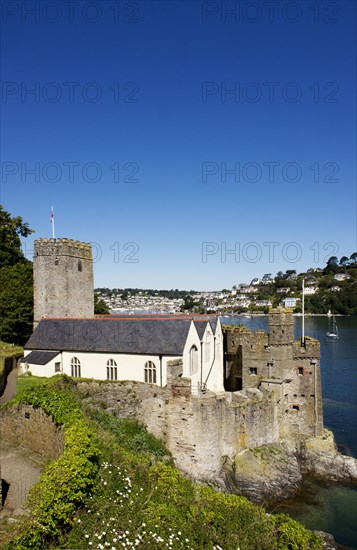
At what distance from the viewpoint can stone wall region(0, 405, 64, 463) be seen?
17531 millimetres

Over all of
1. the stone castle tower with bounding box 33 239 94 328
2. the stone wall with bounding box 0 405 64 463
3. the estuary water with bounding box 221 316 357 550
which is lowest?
the estuary water with bounding box 221 316 357 550

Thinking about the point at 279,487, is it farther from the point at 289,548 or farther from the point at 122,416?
the point at 289,548

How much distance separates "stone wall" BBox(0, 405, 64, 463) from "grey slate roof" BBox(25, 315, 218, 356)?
9341 millimetres

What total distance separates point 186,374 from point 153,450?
5259mm

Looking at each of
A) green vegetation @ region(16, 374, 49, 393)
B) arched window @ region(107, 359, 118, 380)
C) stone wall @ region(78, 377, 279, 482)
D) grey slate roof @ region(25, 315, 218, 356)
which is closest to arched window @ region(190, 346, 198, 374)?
grey slate roof @ region(25, 315, 218, 356)

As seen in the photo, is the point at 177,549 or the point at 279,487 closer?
the point at 177,549

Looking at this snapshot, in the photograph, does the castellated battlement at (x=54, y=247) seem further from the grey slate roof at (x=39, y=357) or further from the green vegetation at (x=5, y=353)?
the grey slate roof at (x=39, y=357)

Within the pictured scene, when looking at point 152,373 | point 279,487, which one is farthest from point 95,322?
point 279,487

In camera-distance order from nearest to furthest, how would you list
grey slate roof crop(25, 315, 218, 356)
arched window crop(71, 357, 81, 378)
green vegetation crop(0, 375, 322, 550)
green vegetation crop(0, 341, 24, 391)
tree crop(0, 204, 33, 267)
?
green vegetation crop(0, 375, 322, 550) → green vegetation crop(0, 341, 24, 391) → grey slate roof crop(25, 315, 218, 356) → arched window crop(71, 357, 81, 378) → tree crop(0, 204, 33, 267)

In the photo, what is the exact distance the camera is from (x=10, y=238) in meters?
46.5

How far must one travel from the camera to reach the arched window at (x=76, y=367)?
2950cm

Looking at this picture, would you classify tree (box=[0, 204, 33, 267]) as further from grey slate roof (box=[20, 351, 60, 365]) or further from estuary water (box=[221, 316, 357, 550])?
estuary water (box=[221, 316, 357, 550])

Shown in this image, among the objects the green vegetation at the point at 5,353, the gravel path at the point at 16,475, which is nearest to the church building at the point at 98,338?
the green vegetation at the point at 5,353

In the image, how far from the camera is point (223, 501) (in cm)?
1555
